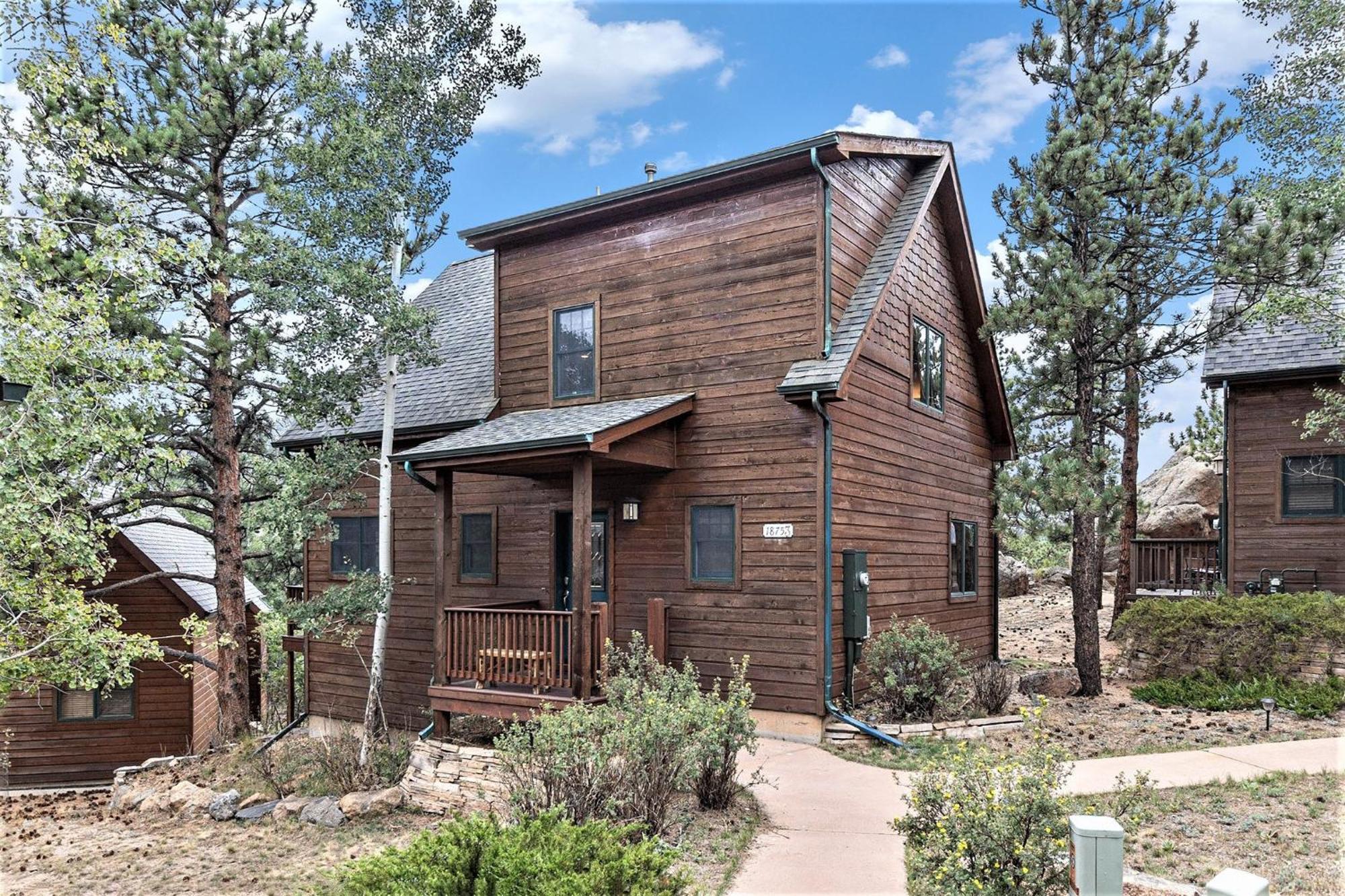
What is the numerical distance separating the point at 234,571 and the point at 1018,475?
38.8ft

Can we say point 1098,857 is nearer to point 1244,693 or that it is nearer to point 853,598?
point 853,598

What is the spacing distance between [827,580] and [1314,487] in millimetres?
9757

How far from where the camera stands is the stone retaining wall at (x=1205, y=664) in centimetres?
1062

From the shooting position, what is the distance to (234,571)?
45.1 feet

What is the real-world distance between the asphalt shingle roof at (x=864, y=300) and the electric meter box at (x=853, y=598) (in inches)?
81.6

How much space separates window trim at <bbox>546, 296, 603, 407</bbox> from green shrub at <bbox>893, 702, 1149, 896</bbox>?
25.1 feet

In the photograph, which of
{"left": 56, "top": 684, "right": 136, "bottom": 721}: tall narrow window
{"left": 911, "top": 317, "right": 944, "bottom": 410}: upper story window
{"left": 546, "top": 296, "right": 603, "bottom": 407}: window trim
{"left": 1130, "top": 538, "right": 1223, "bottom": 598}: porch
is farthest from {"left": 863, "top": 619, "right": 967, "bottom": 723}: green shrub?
{"left": 56, "top": 684, "right": 136, "bottom": 721}: tall narrow window

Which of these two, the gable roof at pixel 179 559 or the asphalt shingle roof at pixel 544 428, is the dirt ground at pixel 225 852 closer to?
the asphalt shingle roof at pixel 544 428

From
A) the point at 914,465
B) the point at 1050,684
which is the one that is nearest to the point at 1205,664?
the point at 1050,684

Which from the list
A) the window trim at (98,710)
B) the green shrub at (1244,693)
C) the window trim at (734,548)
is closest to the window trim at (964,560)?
the green shrub at (1244,693)

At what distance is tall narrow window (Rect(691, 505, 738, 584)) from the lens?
33.5 ft

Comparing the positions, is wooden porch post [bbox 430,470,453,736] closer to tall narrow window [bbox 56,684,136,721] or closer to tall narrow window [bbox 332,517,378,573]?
tall narrow window [bbox 332,517,378,573]

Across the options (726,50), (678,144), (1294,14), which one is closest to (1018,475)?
(726,50)

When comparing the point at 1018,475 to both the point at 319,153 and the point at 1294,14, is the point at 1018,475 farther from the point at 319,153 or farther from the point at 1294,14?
the point at 1294,14
